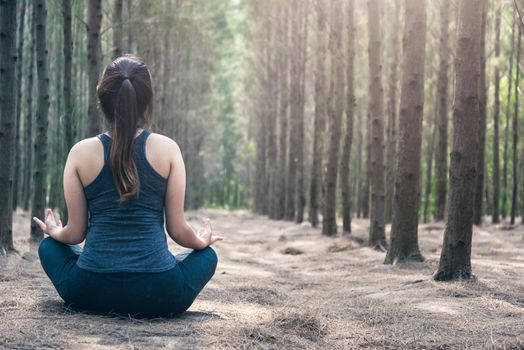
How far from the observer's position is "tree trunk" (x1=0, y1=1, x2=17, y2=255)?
8312 mm

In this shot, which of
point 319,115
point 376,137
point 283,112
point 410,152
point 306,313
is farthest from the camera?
point 283,112

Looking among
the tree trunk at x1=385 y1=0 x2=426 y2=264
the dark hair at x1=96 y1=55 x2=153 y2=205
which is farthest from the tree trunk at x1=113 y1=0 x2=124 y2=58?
the dark hair at x1=96 y1=55 x2=153 y2=205

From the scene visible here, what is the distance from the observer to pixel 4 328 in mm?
3711

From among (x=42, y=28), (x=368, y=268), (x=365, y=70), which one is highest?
(x=365, y=70)

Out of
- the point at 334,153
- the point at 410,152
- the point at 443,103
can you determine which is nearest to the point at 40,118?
the point at 410,152

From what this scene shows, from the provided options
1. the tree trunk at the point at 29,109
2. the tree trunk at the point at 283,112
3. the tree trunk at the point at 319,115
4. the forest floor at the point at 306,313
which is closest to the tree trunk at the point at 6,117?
the forest floor at the point at 306,313

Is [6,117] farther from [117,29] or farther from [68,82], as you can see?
[117,29]

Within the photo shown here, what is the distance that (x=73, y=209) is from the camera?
417cm

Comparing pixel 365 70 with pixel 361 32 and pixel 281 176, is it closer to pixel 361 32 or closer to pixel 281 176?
pixel 361 32

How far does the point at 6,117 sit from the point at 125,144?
16.7ft

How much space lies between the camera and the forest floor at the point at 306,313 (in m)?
3.73

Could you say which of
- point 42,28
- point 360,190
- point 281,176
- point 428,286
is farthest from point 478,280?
point 360,190

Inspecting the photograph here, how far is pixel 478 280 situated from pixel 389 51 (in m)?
19.3

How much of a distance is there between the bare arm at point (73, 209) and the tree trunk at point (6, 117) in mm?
4376
